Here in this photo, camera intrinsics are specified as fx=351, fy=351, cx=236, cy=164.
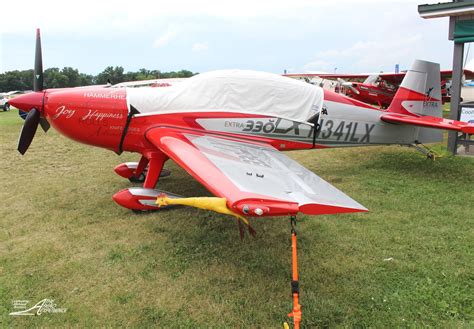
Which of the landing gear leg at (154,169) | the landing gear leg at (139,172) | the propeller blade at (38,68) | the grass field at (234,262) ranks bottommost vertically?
the grass field at (234,262)

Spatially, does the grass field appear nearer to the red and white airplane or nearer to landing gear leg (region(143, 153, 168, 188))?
landing gear leg (region(143, 153, 168, 188))

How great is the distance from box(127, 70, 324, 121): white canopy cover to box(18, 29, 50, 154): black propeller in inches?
58.4

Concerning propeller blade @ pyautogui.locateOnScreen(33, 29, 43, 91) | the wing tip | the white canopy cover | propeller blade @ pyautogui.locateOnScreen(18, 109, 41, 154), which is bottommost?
the wing tip

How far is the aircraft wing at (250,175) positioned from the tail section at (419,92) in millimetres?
3658

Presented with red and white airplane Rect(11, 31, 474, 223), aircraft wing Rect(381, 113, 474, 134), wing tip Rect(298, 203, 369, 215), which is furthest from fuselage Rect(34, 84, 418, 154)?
wing tip Rect(298, 203, 369, 215)

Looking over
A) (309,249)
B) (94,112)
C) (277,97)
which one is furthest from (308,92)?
(94,112)

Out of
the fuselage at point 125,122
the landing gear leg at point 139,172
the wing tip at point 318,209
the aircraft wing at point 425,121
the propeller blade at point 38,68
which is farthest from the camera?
the landing gear leg at point 139,172

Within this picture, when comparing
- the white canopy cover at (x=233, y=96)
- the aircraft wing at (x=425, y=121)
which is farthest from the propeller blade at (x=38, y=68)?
the aircraft wing at (x=425, y=121)

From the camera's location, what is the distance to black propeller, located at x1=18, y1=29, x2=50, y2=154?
18.0ft

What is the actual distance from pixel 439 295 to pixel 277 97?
370cm

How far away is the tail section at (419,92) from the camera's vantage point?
7.39m

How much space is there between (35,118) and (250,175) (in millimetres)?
3961

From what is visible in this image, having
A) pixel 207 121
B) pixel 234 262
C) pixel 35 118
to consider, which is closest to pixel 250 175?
pixel 234 262

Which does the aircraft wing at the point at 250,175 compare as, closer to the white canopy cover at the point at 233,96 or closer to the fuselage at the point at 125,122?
the fuselage at the point at 125,122
